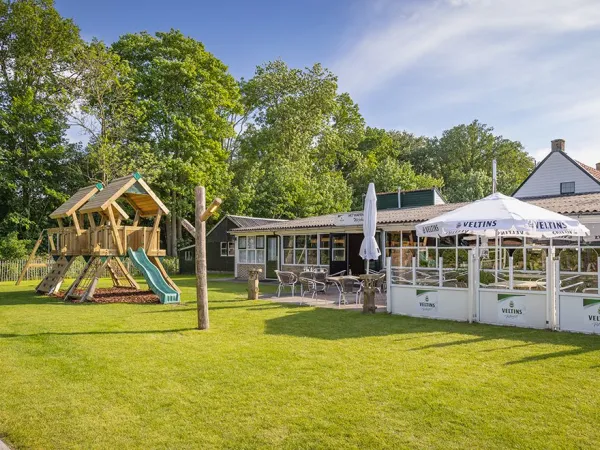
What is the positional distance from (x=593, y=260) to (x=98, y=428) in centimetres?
1285

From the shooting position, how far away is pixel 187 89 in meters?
31.5

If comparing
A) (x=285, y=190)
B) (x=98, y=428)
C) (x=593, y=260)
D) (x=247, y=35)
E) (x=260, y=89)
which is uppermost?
(x=260, y=89)

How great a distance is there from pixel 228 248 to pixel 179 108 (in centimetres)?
957

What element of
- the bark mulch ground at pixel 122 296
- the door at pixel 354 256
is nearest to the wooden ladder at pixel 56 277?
the bark mulch ground at pixel 122 296

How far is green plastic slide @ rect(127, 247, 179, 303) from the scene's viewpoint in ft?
44.4

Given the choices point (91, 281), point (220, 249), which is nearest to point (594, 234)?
point (91, 281)

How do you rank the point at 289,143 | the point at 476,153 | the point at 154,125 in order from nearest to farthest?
the point at 154,125
the point at 289,143
the point at 476,153

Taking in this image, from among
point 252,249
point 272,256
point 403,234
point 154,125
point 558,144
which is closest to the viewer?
point 403,234

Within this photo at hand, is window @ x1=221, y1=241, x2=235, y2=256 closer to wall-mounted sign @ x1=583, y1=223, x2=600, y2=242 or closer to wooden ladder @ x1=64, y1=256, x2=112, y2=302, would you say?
wooden ladder @ x1=64, y1=256, x2=112, y2=302

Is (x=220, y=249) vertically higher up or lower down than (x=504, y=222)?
lower down

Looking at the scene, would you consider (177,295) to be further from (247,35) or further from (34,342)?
(247,35)

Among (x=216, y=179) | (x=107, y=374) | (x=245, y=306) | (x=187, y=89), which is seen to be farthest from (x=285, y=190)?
(x=107, y=374)

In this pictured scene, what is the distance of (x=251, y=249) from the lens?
24859 millimetres

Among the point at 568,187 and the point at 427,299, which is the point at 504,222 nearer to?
the point at 427,299
